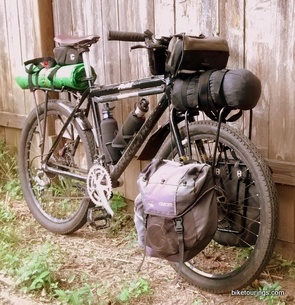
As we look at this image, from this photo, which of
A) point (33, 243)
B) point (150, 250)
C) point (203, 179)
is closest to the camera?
point (203, 179)

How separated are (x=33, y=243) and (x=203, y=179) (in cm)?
160

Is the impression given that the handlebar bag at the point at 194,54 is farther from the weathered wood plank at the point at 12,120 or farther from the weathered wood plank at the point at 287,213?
the weathered wood plank at the point at 12,120

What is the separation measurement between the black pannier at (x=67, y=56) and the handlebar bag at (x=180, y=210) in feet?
4.17

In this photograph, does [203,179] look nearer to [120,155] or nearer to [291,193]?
[291,193]

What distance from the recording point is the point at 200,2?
122 inches

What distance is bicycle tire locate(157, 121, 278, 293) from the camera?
2502 millimetres

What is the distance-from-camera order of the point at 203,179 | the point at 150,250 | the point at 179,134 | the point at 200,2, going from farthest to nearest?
the point at 200,2, the point at 179,134, the point at 150,250, the point at 203,179

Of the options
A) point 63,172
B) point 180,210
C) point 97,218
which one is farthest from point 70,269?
point 180,210

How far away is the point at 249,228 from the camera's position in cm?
267

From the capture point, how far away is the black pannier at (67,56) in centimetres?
349

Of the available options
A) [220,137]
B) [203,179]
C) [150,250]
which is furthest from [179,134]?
[150,250]

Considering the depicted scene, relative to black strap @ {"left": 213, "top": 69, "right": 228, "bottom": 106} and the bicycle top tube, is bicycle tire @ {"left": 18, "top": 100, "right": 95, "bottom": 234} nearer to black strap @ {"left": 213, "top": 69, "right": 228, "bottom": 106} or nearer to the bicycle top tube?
the bicycle top tube

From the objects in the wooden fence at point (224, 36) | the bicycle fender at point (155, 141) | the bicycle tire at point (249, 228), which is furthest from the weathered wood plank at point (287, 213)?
the bicycle fender at point (155, 141)

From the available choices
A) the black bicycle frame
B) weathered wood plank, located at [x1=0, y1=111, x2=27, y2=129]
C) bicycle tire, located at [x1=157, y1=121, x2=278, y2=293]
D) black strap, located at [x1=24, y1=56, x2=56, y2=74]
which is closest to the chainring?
the black bicycle frame
